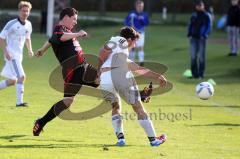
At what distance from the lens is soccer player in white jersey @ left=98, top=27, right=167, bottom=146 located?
1209cm

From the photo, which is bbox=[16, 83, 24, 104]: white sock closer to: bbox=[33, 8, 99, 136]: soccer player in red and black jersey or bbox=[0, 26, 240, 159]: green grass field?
bbox=[0, 26, 240, 159]: green grass field

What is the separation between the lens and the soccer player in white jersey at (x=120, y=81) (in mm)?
12086

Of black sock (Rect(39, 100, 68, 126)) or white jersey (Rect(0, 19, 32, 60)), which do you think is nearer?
black sock (Rect(39, 100, 68, 126))

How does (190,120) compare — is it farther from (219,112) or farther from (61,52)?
(61,52)

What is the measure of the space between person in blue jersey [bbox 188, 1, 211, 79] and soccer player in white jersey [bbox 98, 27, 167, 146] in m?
13.1

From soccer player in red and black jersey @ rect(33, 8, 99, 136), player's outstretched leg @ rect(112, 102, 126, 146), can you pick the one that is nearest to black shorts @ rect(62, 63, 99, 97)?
soccer player in red and black jersey @ rect(33, 8, 99, 136)

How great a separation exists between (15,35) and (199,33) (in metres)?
9.90

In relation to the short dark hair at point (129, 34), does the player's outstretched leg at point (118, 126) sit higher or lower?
lower

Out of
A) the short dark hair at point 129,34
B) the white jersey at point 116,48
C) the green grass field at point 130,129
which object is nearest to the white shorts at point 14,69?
the green grass field at point 130,129

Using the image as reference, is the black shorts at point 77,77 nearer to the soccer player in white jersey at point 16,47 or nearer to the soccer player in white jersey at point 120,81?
the soccer player in white jersey at point 120,81

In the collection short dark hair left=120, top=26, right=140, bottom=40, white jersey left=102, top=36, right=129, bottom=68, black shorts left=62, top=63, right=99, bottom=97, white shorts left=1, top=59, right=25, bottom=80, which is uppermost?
short dark hair left=120, top=26, right=140, bottom=40

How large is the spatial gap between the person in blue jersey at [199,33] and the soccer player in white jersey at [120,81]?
13089 millimetres

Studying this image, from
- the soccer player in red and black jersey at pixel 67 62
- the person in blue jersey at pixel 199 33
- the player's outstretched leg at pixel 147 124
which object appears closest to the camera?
the player's outstretched leg at pixel 147 124

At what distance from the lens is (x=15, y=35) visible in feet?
55.0
